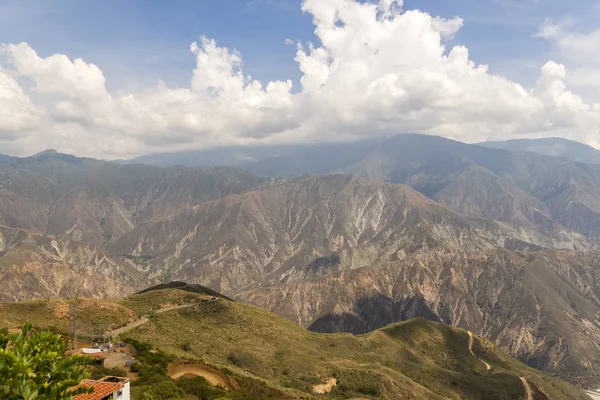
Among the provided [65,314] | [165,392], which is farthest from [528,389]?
[65,314]

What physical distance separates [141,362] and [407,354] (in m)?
111

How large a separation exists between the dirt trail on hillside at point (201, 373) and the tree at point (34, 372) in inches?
1923

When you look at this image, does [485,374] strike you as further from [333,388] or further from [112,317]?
[112,317]

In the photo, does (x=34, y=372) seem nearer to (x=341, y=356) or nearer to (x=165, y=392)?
(x=165, y=392)

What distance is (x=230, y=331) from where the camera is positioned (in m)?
109

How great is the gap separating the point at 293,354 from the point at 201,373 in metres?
44.0

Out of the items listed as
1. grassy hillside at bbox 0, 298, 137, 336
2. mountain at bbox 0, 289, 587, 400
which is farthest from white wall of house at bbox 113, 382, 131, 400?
grassy hillside at bbox 0, 298, 137, 336

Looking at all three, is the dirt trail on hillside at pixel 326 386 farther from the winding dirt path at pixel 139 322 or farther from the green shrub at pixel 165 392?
the green shrub at pixel 165 392

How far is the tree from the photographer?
529 inches

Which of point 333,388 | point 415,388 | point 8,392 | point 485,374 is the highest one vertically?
point 8,392

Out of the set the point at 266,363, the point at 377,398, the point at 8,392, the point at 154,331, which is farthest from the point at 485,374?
the point at 8,392

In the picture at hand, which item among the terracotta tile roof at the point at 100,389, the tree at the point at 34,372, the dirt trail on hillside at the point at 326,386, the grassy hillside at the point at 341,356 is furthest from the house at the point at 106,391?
the dirt trail on hillside at the point at 326,386

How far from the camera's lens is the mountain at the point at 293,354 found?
84.1 metres

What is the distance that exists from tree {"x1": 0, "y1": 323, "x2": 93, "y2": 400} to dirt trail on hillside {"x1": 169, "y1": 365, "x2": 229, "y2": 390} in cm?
4885
